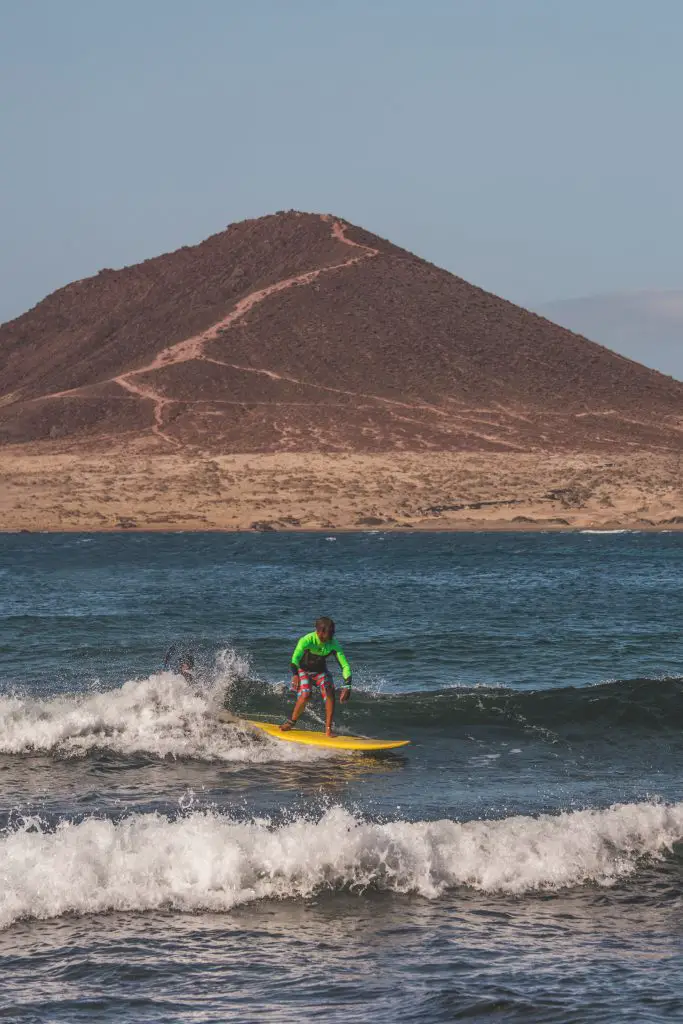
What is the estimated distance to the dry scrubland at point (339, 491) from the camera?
200ft

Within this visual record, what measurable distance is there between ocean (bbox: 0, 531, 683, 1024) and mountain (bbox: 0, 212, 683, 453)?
5505cm

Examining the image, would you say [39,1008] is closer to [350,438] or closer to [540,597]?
[540,597]

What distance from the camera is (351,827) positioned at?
14453mm

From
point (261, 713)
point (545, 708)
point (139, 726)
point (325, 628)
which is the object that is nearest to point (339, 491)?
point (261, 713)

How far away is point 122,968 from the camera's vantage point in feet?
37.3

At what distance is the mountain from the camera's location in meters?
89.8

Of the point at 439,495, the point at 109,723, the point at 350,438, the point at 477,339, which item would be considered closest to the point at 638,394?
the point at 477,339

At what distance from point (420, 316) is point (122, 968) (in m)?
102

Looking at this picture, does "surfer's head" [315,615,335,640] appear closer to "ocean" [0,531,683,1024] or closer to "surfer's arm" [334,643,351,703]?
"surfer's arm" [334,643,351,703]

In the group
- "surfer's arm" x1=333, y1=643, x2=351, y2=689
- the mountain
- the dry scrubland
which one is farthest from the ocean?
the mountain

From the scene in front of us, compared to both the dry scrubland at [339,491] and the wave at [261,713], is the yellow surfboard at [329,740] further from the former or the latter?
the dry scrubland at [339,491]

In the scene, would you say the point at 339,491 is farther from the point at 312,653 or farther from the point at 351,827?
the point at 351,827

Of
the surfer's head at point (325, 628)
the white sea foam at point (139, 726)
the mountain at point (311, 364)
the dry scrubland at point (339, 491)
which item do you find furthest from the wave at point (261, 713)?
the mountain at point (311, 364)

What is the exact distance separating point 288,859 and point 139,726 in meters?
6.92
